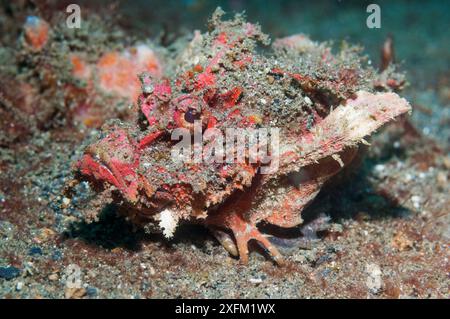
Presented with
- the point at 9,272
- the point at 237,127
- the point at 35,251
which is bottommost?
the point at 9,272

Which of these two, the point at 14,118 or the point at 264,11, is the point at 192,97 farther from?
the point at 264,11

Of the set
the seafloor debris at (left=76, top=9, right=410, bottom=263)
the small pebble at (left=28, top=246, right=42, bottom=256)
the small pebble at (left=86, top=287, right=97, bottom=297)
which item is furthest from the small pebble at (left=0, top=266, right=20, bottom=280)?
the seafloor debris at (left=76, top=9, right=410, bottom=263)

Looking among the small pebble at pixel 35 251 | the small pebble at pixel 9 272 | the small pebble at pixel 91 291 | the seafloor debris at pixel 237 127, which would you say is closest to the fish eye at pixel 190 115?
the seafloor debris at pixel 237 127

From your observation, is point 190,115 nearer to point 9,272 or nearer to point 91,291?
point 91,291

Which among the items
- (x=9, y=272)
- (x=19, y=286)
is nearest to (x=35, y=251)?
(x=9, y=272)

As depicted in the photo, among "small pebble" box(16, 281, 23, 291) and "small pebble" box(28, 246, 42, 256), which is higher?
"small pebble" box(28, 246, 42, 256)

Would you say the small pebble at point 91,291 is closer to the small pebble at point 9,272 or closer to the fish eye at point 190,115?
the small pebble at point 9,272

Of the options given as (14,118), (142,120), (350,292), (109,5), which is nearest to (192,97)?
(142,120)

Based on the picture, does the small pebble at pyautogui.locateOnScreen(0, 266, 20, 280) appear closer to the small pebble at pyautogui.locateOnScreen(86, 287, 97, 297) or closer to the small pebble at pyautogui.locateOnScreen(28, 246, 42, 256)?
the small pebble at pyautogui.locateOnScreen(28, 246, 42, 256)
